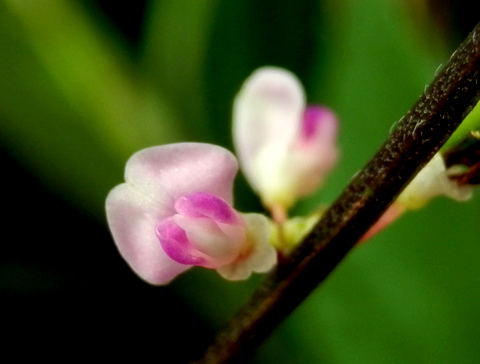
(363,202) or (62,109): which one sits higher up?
(363,202)

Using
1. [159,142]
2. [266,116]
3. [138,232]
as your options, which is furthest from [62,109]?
[138,232]

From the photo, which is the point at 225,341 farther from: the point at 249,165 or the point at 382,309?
the point at 382,309

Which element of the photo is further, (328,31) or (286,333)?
(328,31)

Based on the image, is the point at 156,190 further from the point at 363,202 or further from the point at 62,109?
the point at 62,109

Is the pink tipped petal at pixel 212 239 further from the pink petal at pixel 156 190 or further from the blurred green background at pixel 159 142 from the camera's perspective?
the blurred green background at pixel 159 142

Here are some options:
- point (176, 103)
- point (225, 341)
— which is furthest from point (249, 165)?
point (176, 103)

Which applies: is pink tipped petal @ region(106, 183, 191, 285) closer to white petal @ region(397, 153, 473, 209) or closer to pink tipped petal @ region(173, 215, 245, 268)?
pink tipped petal @ region(173, 215, 245, 268)
